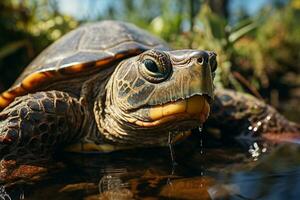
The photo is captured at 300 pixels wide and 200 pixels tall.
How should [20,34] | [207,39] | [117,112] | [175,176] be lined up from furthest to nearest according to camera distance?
[20,34], [207,39], [117,112], [175,176]

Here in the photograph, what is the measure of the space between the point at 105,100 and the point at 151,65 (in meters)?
0.58

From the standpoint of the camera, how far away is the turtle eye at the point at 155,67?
6.52 ft

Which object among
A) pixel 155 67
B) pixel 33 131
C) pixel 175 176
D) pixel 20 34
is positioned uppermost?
pixel 20 34

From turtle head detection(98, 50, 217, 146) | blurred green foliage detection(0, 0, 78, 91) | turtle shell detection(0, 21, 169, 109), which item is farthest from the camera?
blurred green foliage detection(0, 0, 78, 91)

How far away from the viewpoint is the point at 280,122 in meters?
3.12

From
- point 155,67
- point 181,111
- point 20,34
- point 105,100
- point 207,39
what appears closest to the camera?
point 181,111

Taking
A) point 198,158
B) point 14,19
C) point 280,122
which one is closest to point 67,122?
point 198,158

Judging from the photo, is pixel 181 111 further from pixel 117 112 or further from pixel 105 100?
pixel 105 100

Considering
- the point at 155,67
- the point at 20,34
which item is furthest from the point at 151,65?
the point at 20,34

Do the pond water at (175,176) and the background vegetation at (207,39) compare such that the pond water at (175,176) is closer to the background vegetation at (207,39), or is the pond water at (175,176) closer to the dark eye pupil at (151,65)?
the dark eye pupil at (151,65)

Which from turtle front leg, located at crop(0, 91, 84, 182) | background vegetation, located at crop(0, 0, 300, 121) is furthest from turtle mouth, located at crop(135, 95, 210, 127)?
background vegetation, located at crop(0, 0, 300, 121)

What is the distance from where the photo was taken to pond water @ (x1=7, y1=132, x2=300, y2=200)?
1512 millimetres

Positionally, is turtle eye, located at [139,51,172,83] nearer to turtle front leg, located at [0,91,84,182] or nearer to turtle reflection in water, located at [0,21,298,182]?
turtle reflection in water, located at [0,21,298,182]

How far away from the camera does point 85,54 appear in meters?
2.55
